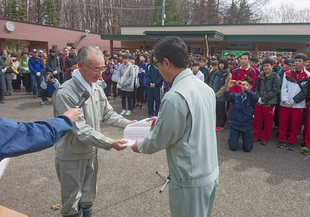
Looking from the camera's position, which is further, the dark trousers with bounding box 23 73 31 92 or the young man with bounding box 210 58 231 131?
the dark trousers with bounding box 23 73 31 92

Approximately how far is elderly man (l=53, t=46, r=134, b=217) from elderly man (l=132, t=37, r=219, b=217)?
2.19ft

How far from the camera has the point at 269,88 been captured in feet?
18.5

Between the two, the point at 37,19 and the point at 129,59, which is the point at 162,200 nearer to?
the point at 129,59

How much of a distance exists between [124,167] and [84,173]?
1.98 m

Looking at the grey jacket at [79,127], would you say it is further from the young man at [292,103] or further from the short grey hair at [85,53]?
the young man at [292,103]

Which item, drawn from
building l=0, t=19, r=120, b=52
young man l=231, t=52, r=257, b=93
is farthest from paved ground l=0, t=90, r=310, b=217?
building l=0, t=19, r=120, b=52

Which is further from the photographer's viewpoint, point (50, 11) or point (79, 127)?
point (50, 11)

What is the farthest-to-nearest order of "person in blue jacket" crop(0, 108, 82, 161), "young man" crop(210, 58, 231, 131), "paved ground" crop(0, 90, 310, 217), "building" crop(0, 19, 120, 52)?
"building" crop(0, 19, 120, 52), "young man" crop(210, 58, 231, 131), "paved ground" crop(0, 90, 310, 217), "person in blue jacket" crop(0, 108, 82, 161)

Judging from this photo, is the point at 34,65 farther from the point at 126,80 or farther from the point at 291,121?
the point at 291,121

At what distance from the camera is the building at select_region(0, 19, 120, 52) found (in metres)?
19.0

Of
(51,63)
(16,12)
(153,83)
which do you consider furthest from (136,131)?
(16,12)

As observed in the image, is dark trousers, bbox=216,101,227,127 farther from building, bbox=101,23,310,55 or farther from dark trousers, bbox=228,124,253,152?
building, bbox=101,23,310,55

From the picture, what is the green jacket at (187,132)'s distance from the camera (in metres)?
1.60

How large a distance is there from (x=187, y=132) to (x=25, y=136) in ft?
3.36
